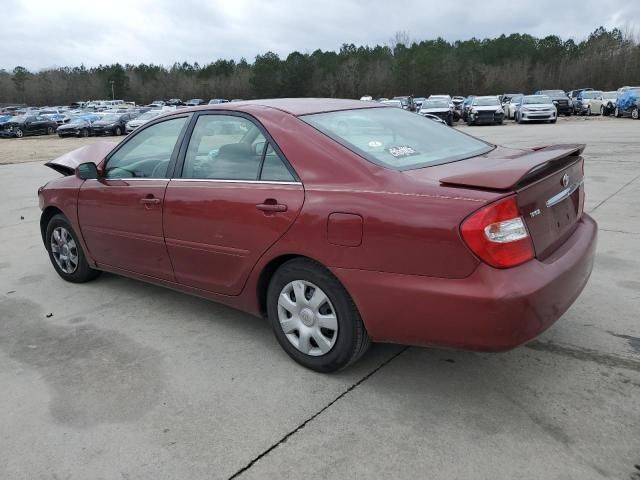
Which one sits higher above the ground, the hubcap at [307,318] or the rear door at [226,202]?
the rear door at [226,202]

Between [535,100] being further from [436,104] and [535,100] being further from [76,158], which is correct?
A: [76,158]

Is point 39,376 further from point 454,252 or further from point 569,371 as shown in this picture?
point 569,371

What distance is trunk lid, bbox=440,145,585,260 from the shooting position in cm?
267

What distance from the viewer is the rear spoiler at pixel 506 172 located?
2617 millimetres

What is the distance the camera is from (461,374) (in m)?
3.26

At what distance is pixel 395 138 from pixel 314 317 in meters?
1.22

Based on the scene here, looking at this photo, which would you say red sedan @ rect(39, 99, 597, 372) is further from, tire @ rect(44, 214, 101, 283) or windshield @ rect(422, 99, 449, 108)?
windshield @ rect(422, 99, 449, 108)

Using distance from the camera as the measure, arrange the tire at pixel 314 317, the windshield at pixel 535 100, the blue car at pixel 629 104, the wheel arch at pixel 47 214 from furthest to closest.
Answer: the windshield at pixel 535 100 < the blue car at pixel 629 104 < the wheel arch at pixel 47 214 < the tire at pixel 314 317

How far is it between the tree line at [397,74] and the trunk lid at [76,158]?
73756 mm

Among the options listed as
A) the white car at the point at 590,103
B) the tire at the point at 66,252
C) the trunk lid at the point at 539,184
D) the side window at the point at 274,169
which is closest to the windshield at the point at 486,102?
the white car at the point at 590,103

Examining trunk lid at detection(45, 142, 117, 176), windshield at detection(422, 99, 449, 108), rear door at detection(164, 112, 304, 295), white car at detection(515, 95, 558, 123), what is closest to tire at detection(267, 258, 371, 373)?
rear door at detection(164, 112, 304, 295)

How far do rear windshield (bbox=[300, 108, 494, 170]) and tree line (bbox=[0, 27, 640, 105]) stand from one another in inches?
2926

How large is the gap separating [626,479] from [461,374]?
1058 mm

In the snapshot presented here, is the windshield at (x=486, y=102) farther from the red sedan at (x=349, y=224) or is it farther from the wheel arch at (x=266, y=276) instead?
the wheel arch at (x=266, y=276)
